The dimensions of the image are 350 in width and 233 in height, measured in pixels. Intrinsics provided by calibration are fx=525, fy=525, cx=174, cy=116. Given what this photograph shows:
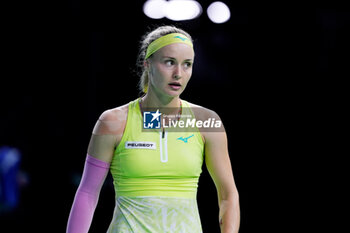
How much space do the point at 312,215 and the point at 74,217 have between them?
225 cm

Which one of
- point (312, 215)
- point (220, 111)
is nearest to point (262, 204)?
point (312, 215)

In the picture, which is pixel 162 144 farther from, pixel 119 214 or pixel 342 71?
pixel 342 71

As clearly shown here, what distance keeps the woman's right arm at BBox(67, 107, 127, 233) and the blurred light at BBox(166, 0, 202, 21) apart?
247 centimetres

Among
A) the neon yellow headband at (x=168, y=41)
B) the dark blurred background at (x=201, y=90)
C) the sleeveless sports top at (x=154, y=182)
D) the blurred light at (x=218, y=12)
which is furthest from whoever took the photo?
the blurred light at (x=218, y=12)

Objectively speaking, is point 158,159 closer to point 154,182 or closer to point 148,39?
point 154,182

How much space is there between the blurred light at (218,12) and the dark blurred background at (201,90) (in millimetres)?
44

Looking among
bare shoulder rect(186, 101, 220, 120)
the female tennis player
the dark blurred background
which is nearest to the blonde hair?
the female tennis player

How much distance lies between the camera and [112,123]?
6.12 ft

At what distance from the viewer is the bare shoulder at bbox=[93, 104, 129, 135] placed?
6.07ft

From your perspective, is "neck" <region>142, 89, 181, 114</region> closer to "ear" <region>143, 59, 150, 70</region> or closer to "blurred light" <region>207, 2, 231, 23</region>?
"ear" <region>143, 59, 150, 70</region>

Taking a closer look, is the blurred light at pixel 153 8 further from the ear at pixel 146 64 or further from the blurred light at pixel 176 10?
the ear at pixel 146 64

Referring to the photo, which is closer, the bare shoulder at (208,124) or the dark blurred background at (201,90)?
the bare shoulder at (208,124)

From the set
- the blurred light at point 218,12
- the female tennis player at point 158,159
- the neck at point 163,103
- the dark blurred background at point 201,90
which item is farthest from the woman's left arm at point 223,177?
the blurred light at point 218,12

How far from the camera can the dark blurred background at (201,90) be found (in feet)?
12.5
